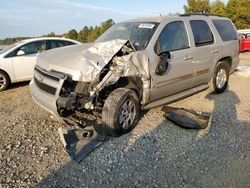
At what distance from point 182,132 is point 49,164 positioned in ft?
7.33

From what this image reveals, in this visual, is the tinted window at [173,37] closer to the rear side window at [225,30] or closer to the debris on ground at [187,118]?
the debris on ground at [187,118]

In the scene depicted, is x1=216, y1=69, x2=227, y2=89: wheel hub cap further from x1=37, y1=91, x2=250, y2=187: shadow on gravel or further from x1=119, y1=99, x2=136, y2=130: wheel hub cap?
x1=119, y1=99, x2=136, y2=130: wheel hub cap

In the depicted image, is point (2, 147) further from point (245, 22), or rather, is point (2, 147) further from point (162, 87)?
point (245, 22)

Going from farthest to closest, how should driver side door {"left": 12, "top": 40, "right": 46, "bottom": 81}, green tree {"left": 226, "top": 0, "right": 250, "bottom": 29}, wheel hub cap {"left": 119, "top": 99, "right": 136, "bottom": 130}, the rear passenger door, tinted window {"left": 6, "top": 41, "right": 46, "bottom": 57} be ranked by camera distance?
green tree {"left": 226, "top": 0, "right": 250, "bottom": 29}
tinted window {"left": 6, "top": 41, "right": 46, "bottom": 57}
driver side door {"left": 12, "top": 40, "right": 46, "bottom": 81}
the rear passenger door
wheel hub cap {"left": 119, "top": 99, "right": 136, "bottom": 130}

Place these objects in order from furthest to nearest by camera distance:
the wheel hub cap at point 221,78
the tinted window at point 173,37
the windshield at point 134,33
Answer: the wheel hub cap at point 221,78, the tinted window at point 173,37, the windshield at point 134,33

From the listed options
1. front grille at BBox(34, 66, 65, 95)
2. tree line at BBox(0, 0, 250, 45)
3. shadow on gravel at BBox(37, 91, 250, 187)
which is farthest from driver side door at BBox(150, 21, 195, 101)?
tree line at BBox(0, 0, 250, 45)

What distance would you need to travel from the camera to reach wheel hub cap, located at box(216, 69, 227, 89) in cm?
709

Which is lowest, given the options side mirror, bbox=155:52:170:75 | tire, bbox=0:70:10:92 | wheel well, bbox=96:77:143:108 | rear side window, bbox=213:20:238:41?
tire, bbox=0:70:10:92

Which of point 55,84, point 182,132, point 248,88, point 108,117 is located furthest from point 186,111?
point 248,88

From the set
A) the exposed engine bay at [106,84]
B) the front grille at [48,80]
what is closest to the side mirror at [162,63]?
the exposed engine bay at [106,84]

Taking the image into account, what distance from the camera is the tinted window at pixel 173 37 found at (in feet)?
17.6

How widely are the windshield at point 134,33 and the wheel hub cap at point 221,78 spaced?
2.49 m

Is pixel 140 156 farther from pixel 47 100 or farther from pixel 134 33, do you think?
pixel 134 33

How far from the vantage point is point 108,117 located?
4.53 meters
